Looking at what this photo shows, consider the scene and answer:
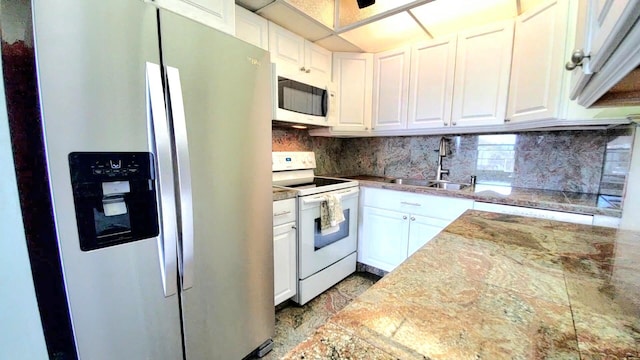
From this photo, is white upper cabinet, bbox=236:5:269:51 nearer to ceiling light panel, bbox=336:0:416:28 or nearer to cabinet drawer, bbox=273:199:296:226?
ceiling light panel, bbox=336:0:416:28

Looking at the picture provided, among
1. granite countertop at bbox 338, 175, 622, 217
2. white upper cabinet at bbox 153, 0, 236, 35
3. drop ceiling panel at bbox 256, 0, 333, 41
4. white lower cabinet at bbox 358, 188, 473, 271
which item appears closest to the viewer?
white upper cabinet at bbox 153, 0, 236, 35

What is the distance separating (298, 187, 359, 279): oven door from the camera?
181cm

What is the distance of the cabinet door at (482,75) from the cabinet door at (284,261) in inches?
62.8

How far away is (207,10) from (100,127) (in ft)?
2.70

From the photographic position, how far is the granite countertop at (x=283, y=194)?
1626 millimetres

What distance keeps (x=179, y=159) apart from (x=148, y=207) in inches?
8.0

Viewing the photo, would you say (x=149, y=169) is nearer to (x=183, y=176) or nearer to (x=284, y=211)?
(x=183, y=176)

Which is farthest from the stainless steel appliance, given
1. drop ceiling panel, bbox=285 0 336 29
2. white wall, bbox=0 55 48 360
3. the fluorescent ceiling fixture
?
the fluorescent ceiling fixture

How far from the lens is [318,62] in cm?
229

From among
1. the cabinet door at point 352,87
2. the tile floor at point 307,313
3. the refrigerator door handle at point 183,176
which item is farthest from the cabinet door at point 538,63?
the refrigerator door handle at point 183,176

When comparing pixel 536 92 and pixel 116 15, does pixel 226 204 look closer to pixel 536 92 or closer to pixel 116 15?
pixel 116 15

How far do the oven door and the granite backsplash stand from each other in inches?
27.7

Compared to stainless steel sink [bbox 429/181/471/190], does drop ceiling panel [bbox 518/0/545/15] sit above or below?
above

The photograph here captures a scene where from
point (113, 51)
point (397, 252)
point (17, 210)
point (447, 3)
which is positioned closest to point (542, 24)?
point (447, 3)
